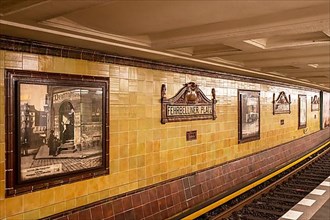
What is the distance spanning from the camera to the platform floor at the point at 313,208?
20.2 feet

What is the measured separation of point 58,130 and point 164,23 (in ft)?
6.24

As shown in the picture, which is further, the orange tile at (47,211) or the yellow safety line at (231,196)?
the yellow safety line at (231,196)

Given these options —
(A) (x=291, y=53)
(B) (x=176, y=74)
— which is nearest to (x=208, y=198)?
(B) (x=176, y=74)

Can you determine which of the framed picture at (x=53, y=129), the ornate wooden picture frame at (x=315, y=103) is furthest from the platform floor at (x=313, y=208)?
the ornate wooden picture frame at (x=315, y=103)

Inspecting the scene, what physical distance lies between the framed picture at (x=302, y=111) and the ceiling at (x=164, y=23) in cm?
978

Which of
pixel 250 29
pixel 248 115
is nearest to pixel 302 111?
pixel 248 115

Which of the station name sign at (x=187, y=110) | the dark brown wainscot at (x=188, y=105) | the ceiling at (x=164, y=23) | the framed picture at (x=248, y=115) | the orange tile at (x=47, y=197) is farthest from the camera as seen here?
the framed picture at (x=248, y=115)

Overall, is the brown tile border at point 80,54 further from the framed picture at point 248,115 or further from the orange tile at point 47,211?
the framed picture at point 248,115

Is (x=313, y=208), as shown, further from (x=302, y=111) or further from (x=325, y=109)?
(x=325, y=109)

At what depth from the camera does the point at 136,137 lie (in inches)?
223

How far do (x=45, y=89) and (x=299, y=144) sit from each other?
1223 centimetres

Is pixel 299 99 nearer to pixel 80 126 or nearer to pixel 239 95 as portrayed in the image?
pixel 239 95

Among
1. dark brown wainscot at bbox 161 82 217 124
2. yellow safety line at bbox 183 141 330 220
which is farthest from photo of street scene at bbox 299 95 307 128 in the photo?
dark brown wainscot at bbox 161 82 217 124

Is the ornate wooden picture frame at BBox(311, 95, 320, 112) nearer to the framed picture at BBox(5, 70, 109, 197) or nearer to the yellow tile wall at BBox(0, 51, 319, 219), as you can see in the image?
the yellow tile wall at BBox(0, 51, 319, 219)
